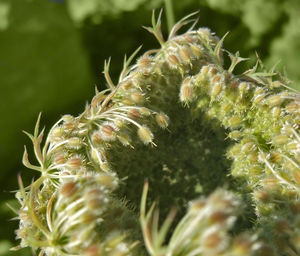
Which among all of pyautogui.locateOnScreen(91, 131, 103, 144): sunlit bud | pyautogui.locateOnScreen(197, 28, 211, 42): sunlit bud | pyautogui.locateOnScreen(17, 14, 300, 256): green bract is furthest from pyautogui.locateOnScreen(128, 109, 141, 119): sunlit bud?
pyautogui.locateOnScreen(197, 28, 211, 42): sunlit bud

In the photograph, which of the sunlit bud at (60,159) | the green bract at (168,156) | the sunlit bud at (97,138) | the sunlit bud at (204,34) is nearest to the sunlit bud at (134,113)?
the green bract at (168,156)

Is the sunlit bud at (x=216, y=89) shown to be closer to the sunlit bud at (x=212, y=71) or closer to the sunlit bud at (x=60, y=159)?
the sunlit bud at (x=212, y=71)

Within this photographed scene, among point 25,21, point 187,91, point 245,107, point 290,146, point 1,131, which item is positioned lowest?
point 290,146

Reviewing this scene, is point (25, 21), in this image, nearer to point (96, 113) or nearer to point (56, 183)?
point (96, 113)

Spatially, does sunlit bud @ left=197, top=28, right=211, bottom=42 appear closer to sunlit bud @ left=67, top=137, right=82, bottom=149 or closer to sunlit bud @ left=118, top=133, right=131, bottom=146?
sunlit bud @ left=118, top=133, right=131, bottom=146

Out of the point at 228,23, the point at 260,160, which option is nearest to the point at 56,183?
the point at 260,160

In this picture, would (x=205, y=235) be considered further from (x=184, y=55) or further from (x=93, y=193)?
(x=184, y=55)
